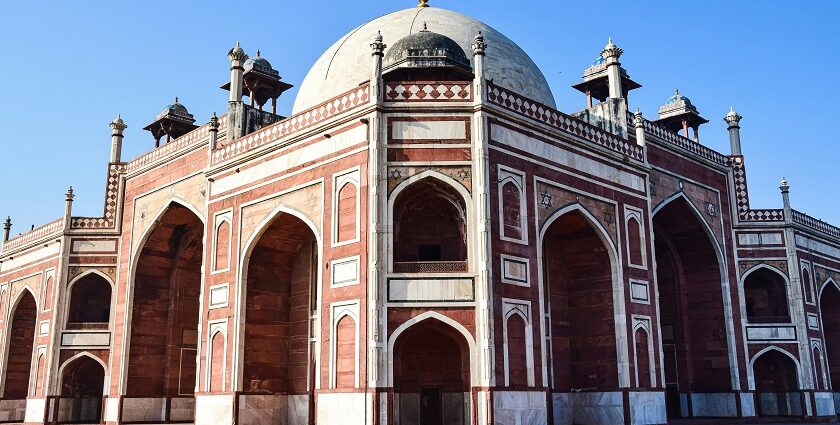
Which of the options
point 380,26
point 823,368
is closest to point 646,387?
point 823,368

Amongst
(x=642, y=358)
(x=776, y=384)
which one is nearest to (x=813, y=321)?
(x=776, y=384)

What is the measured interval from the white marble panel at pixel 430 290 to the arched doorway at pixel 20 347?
16.9m

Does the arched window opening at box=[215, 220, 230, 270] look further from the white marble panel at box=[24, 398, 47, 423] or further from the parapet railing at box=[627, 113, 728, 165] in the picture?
the parapet railing at box=[627, 113, 728, 165]

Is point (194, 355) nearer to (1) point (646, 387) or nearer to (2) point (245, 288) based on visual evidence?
(2) point (245, 288)

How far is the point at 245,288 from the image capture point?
1789 cm

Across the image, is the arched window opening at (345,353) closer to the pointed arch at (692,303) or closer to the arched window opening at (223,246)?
the arched window opening at (223,246)

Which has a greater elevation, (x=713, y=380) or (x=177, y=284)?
(x=177, y=284)

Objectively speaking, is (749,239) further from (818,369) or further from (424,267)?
(424,267)

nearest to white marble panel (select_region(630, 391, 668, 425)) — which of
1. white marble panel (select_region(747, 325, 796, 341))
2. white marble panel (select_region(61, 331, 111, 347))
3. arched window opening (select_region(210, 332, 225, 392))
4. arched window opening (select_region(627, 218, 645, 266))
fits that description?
arched window opening (select_region(627, 218, 645, 266))

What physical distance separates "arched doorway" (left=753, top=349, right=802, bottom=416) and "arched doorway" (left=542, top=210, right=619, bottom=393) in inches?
271

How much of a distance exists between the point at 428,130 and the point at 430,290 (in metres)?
3.13

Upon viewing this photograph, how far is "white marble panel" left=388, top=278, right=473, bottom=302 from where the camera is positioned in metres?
14.8

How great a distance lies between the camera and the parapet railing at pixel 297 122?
53.2 feet

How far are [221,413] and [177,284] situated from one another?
288 inches
